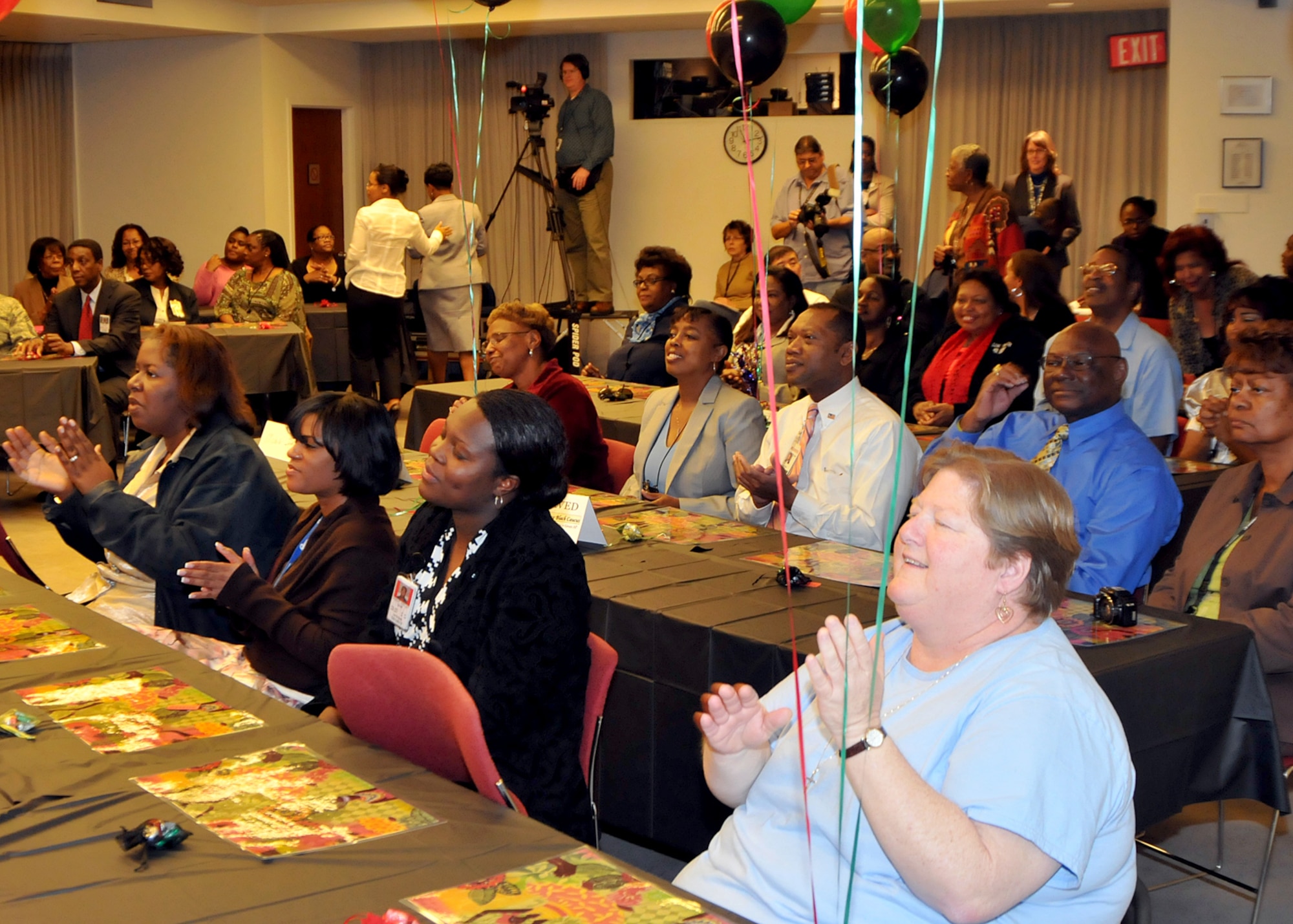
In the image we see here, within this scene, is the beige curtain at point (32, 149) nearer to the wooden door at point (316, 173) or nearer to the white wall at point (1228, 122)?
the wooden door at point (316, 173)

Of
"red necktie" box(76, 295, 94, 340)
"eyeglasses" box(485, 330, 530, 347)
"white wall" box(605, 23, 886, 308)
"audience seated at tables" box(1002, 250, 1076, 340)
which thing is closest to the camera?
"eyeglasses" box(485, 330, 530, 347)

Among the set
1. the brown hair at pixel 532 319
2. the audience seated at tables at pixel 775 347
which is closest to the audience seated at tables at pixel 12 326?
the brown hair at pixel 532 319

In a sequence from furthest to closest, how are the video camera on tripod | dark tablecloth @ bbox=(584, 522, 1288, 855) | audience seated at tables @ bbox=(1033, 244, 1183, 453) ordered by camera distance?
1. the video camera on tripod
2. audience seated at tables @ bbox=(1033, 244, 1183, 453)
3. dark tablecloth @ bbox=(584, 522, 1288, 855)

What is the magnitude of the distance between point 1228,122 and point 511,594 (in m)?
7.28

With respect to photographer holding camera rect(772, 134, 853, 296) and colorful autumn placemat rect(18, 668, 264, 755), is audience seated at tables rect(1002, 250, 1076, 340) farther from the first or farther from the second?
colorful autumn placemat rect(18, 668, 264, 755)

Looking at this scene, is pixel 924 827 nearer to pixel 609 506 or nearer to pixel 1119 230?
pixel 609 506

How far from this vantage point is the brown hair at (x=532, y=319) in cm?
438

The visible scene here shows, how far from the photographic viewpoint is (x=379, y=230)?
8.71 meters

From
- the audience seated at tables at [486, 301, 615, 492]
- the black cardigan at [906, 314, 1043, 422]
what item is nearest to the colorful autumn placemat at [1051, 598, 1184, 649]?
the audience seated at tables at [486, 301, 615, 492]

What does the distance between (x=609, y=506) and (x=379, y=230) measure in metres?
5.69

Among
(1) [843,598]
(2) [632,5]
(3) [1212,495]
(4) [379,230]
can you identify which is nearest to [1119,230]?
(2) [632,5]

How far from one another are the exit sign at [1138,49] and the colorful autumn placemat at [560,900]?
8.87 meters

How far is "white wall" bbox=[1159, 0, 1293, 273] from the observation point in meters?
7.75

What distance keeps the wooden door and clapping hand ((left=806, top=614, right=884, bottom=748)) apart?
1042cm
